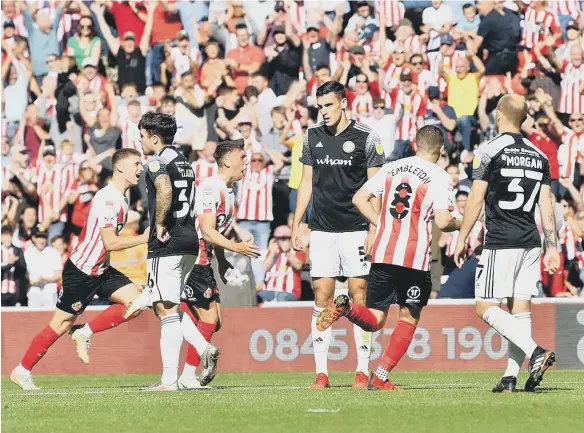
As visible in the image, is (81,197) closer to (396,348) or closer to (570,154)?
(570,154)

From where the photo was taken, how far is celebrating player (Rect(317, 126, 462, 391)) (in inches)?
408

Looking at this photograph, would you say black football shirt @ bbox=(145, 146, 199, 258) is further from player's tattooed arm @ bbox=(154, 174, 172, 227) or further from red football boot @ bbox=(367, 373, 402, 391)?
red football boot @ bbox=(367, 373, 402, 391)

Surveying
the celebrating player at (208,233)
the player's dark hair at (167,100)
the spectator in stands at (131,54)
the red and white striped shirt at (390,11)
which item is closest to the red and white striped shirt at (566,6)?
the red and white striped shirt at (390,11)

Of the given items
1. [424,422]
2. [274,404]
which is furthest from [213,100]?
[424,422]

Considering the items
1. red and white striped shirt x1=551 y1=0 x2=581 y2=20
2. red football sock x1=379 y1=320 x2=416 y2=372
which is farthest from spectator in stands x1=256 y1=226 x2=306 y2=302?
red football sock x1=379 y1=320 x2=416 y2=372

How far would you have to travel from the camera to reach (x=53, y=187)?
20781mm

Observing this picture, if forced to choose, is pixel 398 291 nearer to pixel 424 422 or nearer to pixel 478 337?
pixel 424 422

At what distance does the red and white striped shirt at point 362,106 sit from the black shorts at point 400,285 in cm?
981

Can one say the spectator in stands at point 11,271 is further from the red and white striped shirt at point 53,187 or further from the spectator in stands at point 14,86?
the spectator in stands at point 14,86

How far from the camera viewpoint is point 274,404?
9367 millimetres

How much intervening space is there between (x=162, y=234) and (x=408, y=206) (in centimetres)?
216

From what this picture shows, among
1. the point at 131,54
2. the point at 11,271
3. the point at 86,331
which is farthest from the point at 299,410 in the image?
the point at 131,54

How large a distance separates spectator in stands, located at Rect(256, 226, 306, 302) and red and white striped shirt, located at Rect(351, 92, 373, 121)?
251cm

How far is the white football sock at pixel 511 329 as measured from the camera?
32.4ft
